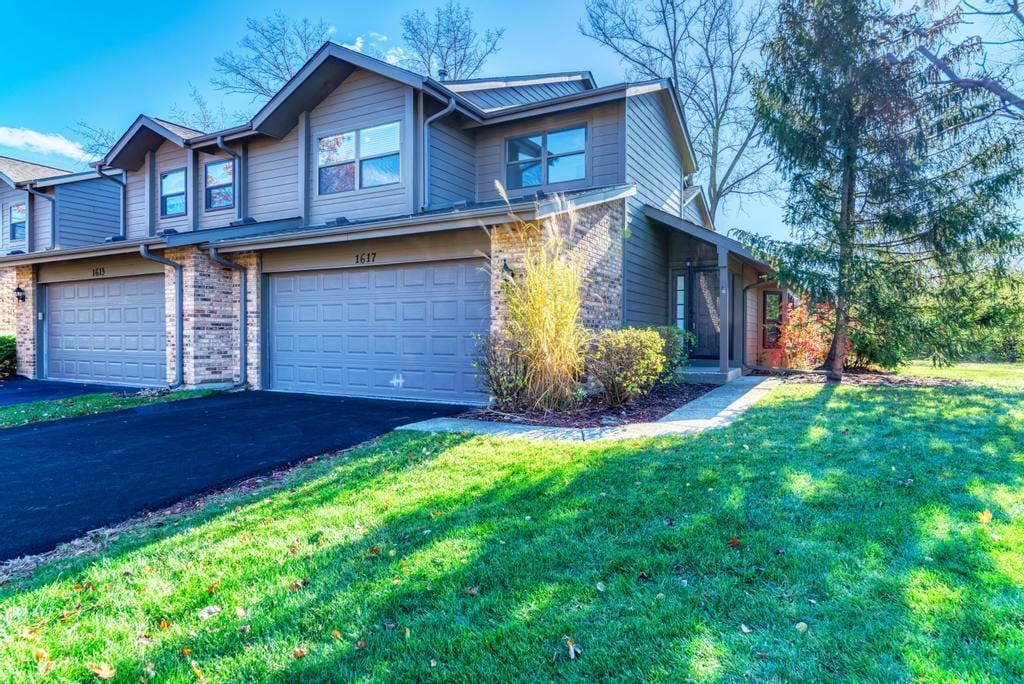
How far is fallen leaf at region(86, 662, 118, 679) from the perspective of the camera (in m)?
2.07

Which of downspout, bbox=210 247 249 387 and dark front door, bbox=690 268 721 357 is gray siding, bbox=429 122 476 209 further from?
dark front door, bbox=690 268 721 357

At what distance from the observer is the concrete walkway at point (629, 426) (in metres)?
5.86

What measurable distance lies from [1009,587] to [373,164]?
1055 cm

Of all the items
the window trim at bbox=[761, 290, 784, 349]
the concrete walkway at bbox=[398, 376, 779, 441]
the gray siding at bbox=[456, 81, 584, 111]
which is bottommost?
the concrete walkway at bbox=[398, 376, 779, 441]

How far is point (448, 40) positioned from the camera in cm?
2086

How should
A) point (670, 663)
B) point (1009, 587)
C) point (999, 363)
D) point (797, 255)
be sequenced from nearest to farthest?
point (670, 663) < point (1009, 587) < point (797, 255) < point (999, 363)

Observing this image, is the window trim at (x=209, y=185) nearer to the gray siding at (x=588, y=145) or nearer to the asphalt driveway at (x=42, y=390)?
the asphalt driveway at (x=42, y=390)

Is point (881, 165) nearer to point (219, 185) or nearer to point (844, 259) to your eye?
point (844, 259)

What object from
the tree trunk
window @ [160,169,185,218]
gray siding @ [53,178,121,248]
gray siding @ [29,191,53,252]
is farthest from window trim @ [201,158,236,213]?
the tree trunk

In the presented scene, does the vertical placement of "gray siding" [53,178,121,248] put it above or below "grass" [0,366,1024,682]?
above

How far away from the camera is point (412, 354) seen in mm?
9141

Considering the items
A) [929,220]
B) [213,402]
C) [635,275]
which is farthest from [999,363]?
[213,402]

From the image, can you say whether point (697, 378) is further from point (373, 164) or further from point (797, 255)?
Result: point (373, 164)

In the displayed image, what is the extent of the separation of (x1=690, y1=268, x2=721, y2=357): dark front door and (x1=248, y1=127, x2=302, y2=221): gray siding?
356 inches
